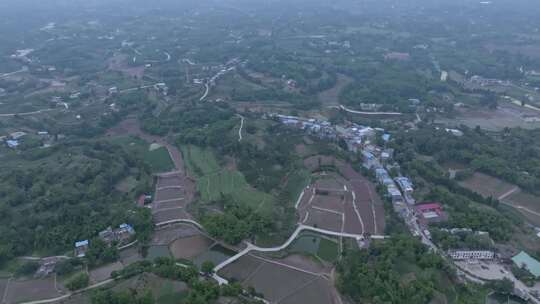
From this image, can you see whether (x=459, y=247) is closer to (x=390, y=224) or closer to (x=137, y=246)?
(x=390, y=224)

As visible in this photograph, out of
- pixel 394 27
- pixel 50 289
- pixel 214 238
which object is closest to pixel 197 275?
pixel 214 238

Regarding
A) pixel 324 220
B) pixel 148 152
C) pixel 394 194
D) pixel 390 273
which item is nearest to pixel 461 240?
pixel 394 194

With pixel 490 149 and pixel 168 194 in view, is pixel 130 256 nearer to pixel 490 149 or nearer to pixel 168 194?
pixel 168 194

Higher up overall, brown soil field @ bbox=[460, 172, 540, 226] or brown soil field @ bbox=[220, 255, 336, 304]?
brown soil field @ bbox=[460, 172, 540, 226]

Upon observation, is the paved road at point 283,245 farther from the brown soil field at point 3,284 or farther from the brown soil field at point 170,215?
the brown soil field at point 3,284

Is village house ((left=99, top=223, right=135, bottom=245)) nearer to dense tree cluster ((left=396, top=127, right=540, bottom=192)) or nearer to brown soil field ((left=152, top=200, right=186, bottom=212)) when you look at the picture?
brown soil field ((left=152, top=200, right=186, bottom=212))

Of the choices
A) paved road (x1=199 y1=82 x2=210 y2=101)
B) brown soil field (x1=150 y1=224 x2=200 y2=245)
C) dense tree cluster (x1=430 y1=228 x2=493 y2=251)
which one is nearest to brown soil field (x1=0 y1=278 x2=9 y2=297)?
brown soil field (x1=150 y1=224 x2=200 y2=245)
